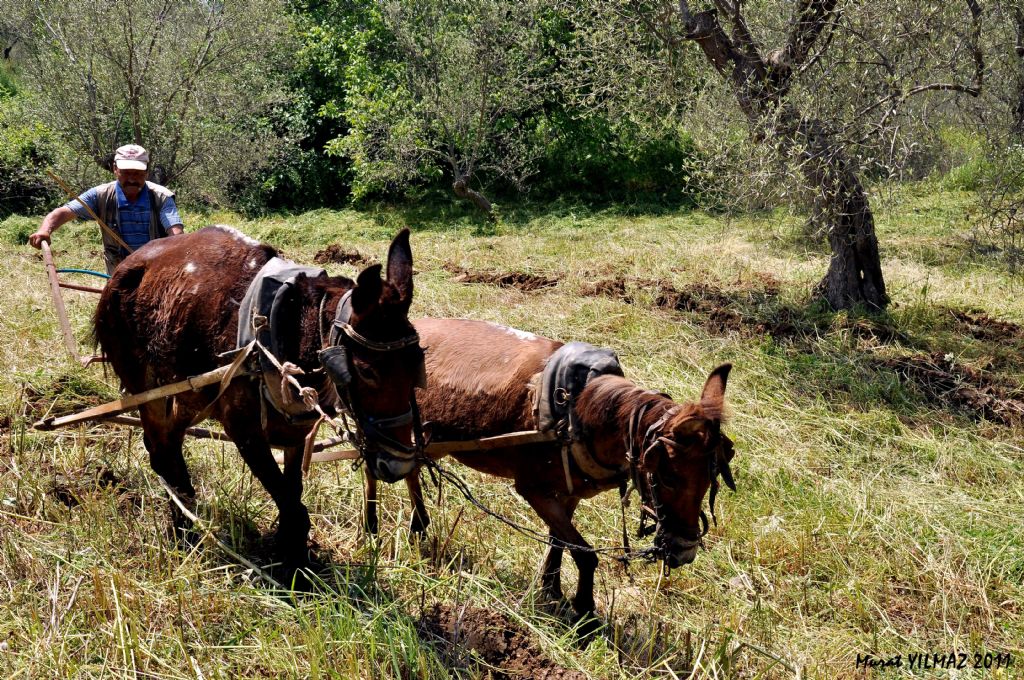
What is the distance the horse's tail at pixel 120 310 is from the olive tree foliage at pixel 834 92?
19.0 ft

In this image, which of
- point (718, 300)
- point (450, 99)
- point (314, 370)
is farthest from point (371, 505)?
point (450, 99)

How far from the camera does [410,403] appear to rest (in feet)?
10.7

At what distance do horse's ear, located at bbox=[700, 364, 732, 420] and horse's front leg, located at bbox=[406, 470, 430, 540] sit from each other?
192 cm

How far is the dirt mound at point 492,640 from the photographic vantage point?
3.26 metres

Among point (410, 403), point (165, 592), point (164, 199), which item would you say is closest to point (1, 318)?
point (164, 199)

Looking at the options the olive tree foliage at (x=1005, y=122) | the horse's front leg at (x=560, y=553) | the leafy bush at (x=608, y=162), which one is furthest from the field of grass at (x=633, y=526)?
the leafy bush at (x=608, y=162)

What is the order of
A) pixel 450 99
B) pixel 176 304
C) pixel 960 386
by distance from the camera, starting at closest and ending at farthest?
1. pixel 176 304
2. pixel 960 386
3. pixel 450 99

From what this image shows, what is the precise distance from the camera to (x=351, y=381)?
312cm

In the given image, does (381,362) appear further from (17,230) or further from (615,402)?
(17,230)

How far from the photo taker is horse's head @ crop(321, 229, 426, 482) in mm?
3084

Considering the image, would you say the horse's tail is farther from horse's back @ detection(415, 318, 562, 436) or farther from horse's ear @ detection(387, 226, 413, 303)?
horse's ear @ detection(387, 226, 413, 303)

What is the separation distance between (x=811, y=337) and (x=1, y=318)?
8.31 meters

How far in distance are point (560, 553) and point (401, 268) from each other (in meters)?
1.84

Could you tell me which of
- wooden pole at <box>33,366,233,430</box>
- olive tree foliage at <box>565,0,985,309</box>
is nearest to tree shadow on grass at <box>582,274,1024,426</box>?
olive tree foliage at <box>565,0,985,309</box>
